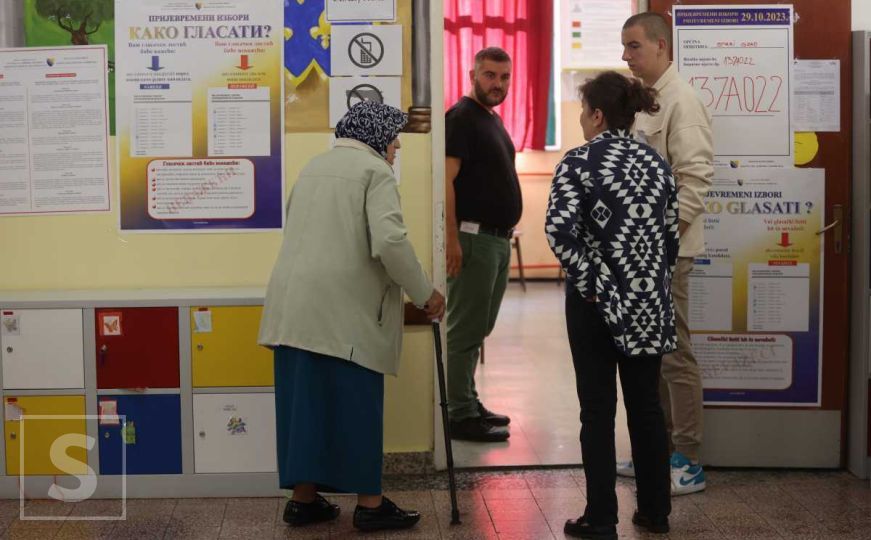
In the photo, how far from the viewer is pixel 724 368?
4.10 metres

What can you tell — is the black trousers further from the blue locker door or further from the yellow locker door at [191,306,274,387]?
the blue locker door

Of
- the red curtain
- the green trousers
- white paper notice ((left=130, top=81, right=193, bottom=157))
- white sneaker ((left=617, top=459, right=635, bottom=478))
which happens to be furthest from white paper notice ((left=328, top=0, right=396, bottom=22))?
the red curtain

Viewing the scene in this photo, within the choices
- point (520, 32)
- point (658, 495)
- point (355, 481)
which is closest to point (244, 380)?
point (355, 481)

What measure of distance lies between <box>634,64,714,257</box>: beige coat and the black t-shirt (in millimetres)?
949

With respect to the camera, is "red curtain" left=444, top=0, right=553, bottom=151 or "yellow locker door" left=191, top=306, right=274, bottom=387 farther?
"red curtain" left=444, top=0, right=553, bottom=151

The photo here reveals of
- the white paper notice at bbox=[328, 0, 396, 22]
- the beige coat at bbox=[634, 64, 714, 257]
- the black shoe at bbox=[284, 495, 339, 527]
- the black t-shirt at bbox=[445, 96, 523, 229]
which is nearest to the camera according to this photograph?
the black shoe at bbox=[284, 495, 339, 527]

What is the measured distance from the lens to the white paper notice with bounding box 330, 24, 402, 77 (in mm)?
3920

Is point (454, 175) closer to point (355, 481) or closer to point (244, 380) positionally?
point (244, 380)

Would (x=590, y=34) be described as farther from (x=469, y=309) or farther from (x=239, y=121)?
(x=239, y=121)

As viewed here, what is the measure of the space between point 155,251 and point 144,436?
2.29 feet

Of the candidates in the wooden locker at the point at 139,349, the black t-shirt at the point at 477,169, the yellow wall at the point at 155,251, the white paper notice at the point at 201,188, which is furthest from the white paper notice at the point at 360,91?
the wooden locker at the point at 139,349

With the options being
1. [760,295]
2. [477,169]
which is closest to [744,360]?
[760,295]

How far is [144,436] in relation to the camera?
12.2 ft

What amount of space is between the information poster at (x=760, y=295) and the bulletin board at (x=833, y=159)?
1.5 inches
